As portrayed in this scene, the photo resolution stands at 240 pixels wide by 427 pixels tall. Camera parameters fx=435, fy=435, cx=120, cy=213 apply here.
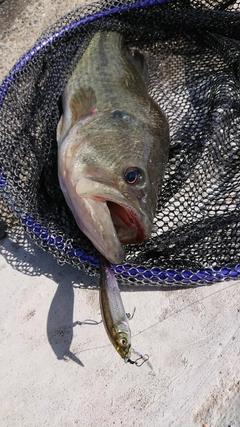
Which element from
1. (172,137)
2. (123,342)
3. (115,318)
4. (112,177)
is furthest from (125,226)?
(172,137)

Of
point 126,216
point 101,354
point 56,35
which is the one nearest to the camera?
point 126,216

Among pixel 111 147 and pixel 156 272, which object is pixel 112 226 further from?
pixel 111 147

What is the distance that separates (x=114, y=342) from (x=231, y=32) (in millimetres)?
2851

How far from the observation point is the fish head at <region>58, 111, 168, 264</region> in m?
2.29

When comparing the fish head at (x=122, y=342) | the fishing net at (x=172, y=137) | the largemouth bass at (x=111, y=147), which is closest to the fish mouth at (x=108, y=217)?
the largemouth bass at (x=111, y=147)

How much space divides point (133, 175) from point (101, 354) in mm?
1123

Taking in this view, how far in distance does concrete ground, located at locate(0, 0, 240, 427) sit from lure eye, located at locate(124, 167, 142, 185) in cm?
82

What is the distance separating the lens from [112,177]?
2.50m

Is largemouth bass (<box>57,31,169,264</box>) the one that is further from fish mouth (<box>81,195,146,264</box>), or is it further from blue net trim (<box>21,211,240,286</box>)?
blue net trim (<box>21,211,240,286</box>)

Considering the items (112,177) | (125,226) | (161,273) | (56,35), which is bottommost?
(161,273)

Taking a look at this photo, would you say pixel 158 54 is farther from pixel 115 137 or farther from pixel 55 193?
pixel 55 193

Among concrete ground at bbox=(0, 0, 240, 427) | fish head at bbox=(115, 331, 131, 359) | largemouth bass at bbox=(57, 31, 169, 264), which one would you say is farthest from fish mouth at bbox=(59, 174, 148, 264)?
concrete ground at bbox=(0, 0, 240, 427)

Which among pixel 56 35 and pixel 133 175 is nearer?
pixel 133 175

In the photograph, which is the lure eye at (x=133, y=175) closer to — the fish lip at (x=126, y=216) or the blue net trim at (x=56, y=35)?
the fish lip at (x=126, y=216)
